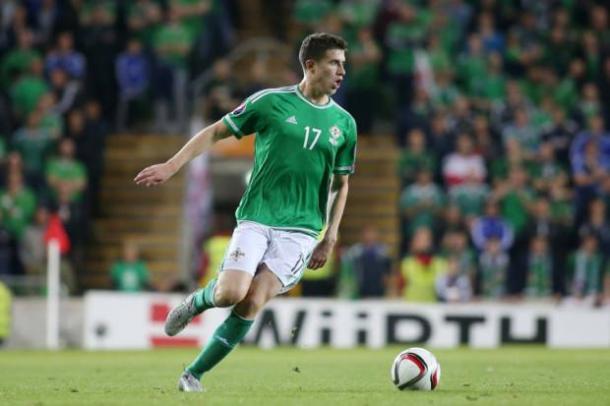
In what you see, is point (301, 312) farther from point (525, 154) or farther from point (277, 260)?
point (277, 260)

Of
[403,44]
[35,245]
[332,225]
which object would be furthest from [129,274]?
[332,225]

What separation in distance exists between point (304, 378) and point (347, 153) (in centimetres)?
260

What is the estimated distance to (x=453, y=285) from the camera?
791 inches

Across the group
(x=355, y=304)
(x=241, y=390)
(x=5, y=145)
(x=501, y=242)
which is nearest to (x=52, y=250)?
(x=5, y=145)

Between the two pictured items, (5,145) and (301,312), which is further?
(5,145)

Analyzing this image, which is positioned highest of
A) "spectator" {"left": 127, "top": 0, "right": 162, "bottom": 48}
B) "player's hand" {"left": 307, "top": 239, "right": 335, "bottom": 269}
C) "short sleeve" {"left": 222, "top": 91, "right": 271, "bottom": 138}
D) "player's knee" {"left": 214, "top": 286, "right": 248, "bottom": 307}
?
→ "spectator" {"left": 127, "top": 0, "right": 162, "bottom": 48}

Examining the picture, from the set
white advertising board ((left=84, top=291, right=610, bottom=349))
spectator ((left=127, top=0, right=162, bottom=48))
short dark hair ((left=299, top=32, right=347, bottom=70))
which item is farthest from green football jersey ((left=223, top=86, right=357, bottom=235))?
spectator ((left=127, top=0, right=162, bottom=48))

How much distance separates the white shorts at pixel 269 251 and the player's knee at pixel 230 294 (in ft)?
0.48

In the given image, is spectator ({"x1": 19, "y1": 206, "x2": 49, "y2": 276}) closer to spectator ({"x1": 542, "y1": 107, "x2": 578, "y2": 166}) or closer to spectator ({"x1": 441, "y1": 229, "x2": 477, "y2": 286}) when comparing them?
Result: spectator ({"x1": 441, "y1": 229, "x2": 477, "y2": 286})

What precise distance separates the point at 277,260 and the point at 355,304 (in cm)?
1025

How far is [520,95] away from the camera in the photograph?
23.0m

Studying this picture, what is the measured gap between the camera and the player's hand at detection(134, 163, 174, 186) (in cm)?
885

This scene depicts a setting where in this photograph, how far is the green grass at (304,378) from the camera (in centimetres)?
923

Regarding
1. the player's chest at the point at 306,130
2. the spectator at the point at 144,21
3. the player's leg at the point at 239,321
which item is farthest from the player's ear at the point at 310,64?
the spectator at the point at 144,21
